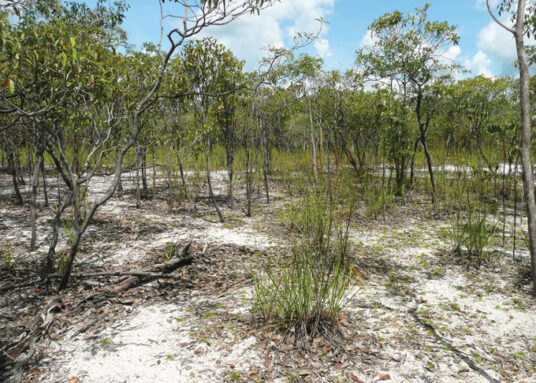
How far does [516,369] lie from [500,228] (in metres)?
3.91

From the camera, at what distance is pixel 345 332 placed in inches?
107

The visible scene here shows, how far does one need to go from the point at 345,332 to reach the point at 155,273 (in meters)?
2.00

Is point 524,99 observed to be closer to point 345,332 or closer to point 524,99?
point 524,99

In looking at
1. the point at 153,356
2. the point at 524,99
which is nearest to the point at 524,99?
the point at 524,99

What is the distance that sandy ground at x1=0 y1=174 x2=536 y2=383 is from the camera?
91.1 inches

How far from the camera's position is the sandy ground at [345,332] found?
7.59ft

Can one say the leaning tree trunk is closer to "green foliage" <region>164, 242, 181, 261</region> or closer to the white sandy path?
the white sandy path

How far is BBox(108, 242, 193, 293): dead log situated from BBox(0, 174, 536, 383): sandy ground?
0.98 ft

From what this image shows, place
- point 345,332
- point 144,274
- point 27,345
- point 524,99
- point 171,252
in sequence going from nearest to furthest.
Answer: point 27,345
point 345,332
point 524,99
point 144,274
point 171,252

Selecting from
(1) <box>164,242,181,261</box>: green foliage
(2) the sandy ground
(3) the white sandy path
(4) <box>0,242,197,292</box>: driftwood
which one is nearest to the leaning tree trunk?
(2) the sandy ground

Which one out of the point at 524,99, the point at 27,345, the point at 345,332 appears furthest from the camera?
the point at 524,99

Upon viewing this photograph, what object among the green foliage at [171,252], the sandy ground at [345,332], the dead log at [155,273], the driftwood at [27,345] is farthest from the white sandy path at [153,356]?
the green foliage at [171,252]

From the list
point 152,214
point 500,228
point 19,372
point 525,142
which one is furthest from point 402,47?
point 19,372

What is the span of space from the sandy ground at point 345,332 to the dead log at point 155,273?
300 millimetres
